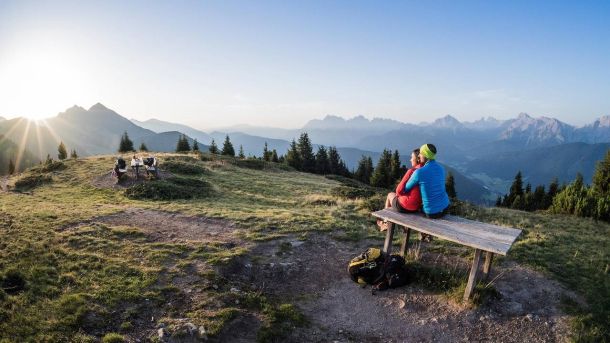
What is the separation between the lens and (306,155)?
77.6 m

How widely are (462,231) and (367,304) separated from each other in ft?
9.42

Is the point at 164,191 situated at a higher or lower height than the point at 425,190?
lower

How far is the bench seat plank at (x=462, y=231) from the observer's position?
25.0 feet

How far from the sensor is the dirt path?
7.27 m

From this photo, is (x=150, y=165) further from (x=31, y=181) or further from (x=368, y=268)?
(x=368, y=268)

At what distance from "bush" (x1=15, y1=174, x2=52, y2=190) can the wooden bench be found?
26.9m

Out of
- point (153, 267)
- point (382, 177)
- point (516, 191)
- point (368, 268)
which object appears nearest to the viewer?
point (368, 268)

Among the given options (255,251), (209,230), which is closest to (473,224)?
(255,251)

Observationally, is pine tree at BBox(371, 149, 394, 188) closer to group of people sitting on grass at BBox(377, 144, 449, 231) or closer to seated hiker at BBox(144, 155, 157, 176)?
seated hiker at BBox(144, 155, 157, 176)

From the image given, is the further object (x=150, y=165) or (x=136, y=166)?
(x=150, y=165)

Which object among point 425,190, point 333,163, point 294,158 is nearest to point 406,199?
point 425,190

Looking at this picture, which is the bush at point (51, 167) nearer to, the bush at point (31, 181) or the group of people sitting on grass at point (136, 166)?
the bush at point (31, 181)

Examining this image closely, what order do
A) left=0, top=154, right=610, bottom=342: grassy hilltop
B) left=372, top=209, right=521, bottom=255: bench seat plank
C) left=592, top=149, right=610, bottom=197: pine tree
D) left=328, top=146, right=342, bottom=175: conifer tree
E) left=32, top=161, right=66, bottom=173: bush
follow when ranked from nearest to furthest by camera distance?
left=0, top=154, right=610, bottom=342: grassy hilltop, left=372, top=209, right=521, bottom=255: bench seat plank, left=32, top=161, right=66, bottom=173: bush, left=592, top=149, right=610, bottom=197: pine tree, left=328, top=146, right=342, bottom=175: conifer tree

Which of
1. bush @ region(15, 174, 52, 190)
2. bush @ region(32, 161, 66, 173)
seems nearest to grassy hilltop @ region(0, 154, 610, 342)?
bush @ region(15, 174, 52, 190)
